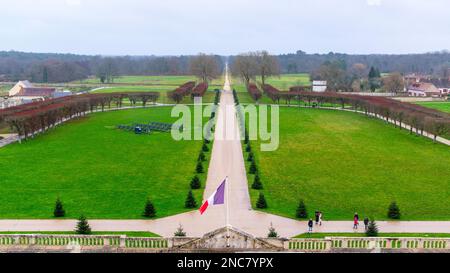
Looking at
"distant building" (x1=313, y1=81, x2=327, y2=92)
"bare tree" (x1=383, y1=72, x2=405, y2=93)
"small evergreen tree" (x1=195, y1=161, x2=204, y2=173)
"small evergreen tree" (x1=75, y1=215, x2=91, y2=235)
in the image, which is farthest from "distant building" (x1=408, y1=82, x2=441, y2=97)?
"small evergreen tree" (x1=75, y1=215, x2=91, y2=235)

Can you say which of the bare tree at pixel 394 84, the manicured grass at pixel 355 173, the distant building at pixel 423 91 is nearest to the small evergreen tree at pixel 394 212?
the manicured grass at pixel 355 173

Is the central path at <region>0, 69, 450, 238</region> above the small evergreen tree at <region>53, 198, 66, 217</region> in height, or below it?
below

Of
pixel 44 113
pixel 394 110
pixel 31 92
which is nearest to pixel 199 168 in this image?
pixel 44 113

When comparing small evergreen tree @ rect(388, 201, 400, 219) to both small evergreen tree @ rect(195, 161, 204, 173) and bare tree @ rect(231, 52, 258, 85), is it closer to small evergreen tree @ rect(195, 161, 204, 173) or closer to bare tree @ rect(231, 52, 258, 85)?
small evergreen tree @ rect(195, 161, 204, 173)

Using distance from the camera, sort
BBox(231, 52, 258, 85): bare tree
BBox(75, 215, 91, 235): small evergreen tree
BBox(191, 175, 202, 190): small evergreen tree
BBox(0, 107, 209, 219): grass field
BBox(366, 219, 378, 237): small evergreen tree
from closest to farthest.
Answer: BBox(75, 215, 91, 235): small evergreen tree < BBox(366, 219, 378, 237): small evergreen tree < BBox(0, 107, 209, 219): grass field < BBox(191, 175, 202, 190): small evergreen tree < BBox(231, 52, 258, 85): bare tree

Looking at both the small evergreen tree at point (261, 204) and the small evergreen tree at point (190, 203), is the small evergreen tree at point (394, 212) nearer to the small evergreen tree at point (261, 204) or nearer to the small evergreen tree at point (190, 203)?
the small evergreen tree at point (261, 204)
